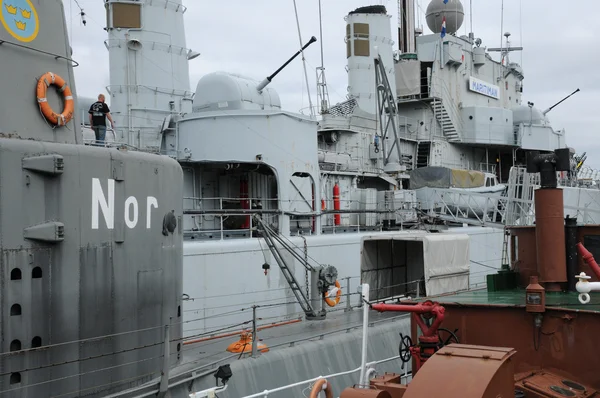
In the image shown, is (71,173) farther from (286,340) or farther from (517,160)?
(517,160)

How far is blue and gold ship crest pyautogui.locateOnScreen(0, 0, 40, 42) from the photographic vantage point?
23.2ft

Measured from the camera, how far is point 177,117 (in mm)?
19969

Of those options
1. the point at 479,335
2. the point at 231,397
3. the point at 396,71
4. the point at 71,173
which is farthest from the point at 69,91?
the point at 396,71

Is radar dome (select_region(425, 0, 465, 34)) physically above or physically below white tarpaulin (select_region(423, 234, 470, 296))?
above

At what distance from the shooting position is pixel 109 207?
24.5 ft

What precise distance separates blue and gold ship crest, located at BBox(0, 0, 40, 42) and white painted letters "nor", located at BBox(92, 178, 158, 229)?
1813mm

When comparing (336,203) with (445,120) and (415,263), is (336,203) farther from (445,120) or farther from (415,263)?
(445,120)

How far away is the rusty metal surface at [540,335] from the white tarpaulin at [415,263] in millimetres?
6831

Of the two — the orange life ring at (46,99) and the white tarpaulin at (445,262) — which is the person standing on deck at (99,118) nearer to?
the orange life ring at (46,99)

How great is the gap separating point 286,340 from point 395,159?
57.2ft

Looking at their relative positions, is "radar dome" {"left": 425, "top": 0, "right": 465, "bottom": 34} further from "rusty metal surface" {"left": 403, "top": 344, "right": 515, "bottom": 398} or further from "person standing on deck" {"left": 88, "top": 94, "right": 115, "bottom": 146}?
"rusty metal surface" {"left": 403, "top": 344, "right": 515, "bottom": 398}

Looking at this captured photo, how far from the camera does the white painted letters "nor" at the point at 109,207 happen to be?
7.29 m

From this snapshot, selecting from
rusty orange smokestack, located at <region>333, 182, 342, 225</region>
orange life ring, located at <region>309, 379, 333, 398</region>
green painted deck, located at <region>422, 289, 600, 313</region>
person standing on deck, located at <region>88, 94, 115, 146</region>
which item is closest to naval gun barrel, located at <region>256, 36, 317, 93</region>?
rusty orange smokestack, located at <region>333, 182, 342, 225</region>

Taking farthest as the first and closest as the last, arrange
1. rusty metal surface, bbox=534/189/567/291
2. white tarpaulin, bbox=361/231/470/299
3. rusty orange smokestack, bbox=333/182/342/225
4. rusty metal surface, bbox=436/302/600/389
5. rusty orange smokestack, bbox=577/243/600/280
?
rusty orange smokestack, bbox=333/182/342/225
white tarpaulin, bbox=361/231/470/299
rusty metal surface, bbox=534/189/567/291
rusty orange smokestack, bbox=577/243/600/280
rusty metal surface, bbox=436/302/600/389
